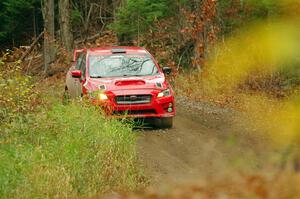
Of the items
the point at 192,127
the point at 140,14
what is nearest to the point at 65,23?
the point at 140,14

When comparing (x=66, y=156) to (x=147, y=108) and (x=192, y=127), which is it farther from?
(x=192, y=127)

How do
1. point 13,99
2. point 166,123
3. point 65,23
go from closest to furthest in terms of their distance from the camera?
point 13,99
point 166,123
point 65,23

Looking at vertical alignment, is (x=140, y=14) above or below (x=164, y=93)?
above

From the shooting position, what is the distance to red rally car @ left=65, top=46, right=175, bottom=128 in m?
12.1

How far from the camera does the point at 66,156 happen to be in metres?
7.55

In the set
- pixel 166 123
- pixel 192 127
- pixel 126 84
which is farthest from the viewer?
pixel 192 127

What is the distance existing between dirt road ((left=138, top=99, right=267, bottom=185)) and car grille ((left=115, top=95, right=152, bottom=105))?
0.68 m

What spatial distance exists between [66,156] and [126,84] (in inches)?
198

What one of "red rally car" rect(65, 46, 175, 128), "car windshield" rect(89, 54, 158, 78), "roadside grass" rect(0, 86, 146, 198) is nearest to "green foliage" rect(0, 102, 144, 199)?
"roadside grass" rect(0, 86, 146, 198)

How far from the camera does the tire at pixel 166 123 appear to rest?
12711mm

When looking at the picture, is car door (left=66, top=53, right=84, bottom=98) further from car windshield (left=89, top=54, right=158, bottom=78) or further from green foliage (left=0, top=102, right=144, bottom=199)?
green foliage (left=0, top=102, right=144, bottom=199)

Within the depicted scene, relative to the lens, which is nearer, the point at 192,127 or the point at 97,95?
the point at 97,95

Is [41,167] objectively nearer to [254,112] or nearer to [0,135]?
[0,135]

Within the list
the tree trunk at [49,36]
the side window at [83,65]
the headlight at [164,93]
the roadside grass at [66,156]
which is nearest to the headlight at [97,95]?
the roadside grass at [66,156]
